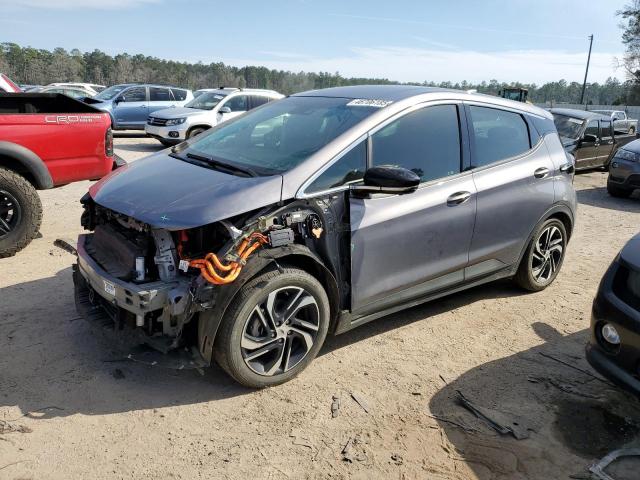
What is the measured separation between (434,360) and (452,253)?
0.81 metres

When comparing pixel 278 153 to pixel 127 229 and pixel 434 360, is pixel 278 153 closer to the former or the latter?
pixel 127 229

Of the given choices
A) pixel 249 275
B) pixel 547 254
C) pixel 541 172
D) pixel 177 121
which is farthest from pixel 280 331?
pixel 177 121

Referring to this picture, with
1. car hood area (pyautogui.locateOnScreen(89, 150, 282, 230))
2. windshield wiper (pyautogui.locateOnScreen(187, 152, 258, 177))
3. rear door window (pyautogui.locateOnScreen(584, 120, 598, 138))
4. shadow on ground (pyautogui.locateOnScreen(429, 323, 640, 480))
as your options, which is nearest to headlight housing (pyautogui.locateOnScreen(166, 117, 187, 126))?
rear door window (pyautogui.locateOnScreen(584, 120, 598, 138))

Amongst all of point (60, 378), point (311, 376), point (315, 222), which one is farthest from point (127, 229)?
point (311, 376)

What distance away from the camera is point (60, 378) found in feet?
11.1

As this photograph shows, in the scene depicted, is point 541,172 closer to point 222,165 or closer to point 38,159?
point 222,165

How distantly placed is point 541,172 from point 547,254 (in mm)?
843

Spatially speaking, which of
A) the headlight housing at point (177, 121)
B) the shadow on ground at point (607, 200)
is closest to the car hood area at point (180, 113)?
the headlight housing at point (177, 121)

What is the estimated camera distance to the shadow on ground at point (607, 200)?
991 cm

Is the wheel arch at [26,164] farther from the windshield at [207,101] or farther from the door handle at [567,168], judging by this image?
the windshield at [207,101]

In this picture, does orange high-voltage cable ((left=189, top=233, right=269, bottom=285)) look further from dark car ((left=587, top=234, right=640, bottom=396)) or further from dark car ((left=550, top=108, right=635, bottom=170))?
dark car ((left=550, top=108, right=635, bottom=170))

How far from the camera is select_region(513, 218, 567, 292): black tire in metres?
4.84

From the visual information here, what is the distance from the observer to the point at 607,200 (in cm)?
1055

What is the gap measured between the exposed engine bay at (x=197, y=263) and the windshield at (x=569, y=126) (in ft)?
37.1
